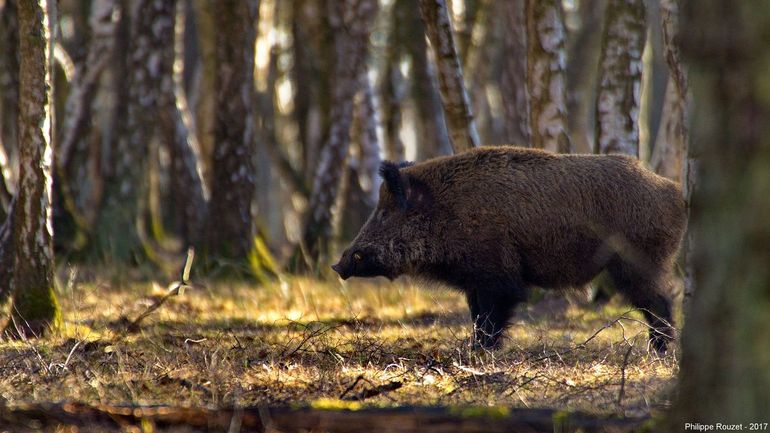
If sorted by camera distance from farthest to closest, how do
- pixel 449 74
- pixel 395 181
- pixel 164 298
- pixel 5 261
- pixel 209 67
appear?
1. pixel 209 67
2. pixel 449 74
3. pixel 5 261
4. pixel 395 181
5. pixel 164 298

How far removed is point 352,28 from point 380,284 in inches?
174

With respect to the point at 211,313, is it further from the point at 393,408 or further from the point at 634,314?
the point at 393,408

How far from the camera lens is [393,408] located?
464 cm

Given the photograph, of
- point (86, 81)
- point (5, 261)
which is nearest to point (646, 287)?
point (5, 261)

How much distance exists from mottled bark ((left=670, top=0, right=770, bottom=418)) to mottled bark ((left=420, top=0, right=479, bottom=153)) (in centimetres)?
650

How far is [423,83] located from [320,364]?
10746 mm

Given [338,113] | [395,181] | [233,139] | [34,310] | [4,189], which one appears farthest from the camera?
[338,113]

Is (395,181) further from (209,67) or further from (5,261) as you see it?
(209,67)

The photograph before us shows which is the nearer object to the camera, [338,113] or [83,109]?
[83,109]

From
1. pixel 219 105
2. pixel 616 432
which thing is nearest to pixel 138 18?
pixel 219 105

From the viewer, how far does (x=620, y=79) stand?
10859mm

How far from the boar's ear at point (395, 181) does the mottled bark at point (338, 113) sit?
552 centimetres

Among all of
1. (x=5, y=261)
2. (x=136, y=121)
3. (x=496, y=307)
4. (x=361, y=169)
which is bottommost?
(x=496, y=307)

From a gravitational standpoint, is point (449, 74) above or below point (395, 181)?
above
